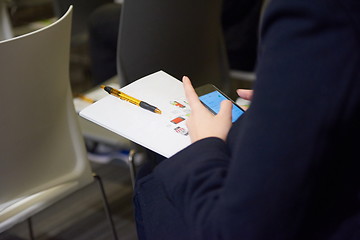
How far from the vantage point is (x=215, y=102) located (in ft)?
3.12

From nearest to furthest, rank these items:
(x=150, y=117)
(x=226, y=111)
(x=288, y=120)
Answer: (x=288, y=120), (x=226, y=111), (x=150, y=117)

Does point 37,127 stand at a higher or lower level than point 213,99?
lower

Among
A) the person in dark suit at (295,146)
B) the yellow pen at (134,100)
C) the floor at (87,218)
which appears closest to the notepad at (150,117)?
the yellow pen at (134,100)

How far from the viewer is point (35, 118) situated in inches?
44.4

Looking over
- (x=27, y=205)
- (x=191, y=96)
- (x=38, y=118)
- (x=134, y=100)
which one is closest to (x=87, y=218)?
(x=27, y=205)

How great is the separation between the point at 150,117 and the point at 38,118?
1.17ft

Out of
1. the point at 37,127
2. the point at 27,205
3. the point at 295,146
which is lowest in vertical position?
the point at 27,205

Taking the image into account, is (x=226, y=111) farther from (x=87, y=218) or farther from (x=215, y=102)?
(x=87, y=218)

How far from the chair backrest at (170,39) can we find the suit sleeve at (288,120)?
0.71 meters

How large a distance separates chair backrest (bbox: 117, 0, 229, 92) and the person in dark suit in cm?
69

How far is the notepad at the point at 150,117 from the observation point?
854 mm

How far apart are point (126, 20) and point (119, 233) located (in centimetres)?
80

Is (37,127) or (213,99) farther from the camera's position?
(37,127)

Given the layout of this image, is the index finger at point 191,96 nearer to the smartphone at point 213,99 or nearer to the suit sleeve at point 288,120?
the smartphone at point 213,99
